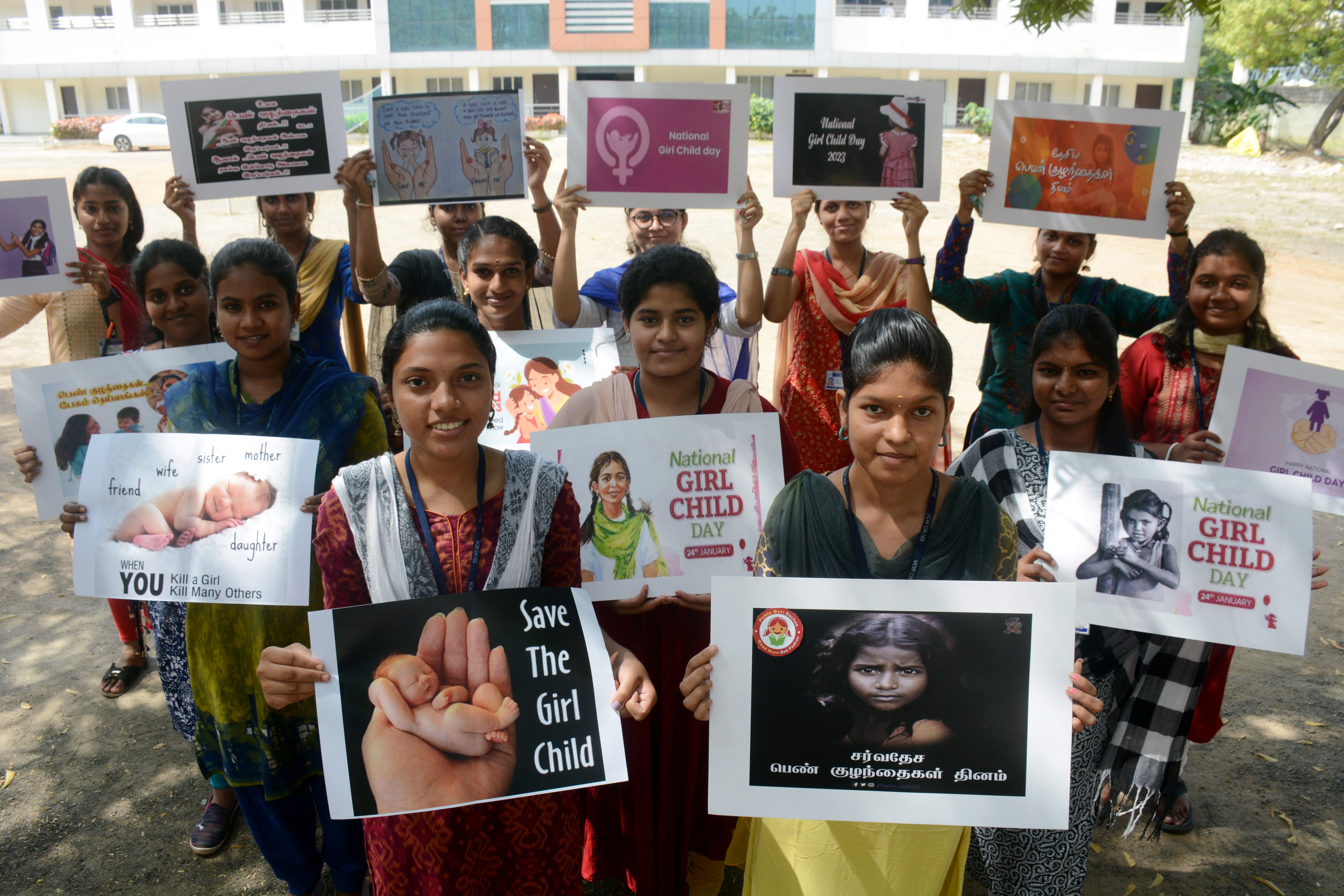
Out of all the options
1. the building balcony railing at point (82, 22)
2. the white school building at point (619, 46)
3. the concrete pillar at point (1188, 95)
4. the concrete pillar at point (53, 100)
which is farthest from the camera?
the building balcony railing at point (82, 22)

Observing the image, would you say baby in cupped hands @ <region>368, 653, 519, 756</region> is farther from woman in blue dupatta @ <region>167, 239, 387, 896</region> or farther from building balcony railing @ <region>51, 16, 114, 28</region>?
building balcony railing @ <region>51, 16, 114, 28</region>

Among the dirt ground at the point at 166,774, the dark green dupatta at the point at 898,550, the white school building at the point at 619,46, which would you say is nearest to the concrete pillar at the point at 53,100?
the white school building at the point at 619,46

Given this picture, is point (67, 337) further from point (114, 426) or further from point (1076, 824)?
point (1076, 824)

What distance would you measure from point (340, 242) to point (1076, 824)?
420 cm

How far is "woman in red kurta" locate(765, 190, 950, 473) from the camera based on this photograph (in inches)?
181

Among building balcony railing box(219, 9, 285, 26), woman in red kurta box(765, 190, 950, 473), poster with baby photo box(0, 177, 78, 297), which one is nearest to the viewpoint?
poster with baby photo box(0, 177, 78, 297)

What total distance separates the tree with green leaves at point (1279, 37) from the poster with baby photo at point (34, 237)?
83.4 feet

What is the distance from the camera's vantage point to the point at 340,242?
471cm

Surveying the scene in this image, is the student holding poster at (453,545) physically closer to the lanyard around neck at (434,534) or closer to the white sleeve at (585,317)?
the lanyard around neck at (434,534)

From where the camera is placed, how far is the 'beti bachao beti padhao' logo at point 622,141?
4.20 metres

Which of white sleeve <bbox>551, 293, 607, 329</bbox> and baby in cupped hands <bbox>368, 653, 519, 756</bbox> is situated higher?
white sleeve <bbox>551, 293, 607, 329</bbox>

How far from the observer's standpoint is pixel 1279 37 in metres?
25.4

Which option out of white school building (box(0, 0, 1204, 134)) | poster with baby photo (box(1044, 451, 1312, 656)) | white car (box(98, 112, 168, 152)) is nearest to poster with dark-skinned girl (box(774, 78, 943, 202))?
poster with baby photo (box(1044, 451, 1312, 656))

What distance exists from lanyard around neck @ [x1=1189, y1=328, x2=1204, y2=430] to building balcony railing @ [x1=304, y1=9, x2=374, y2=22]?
44864 millimetres
